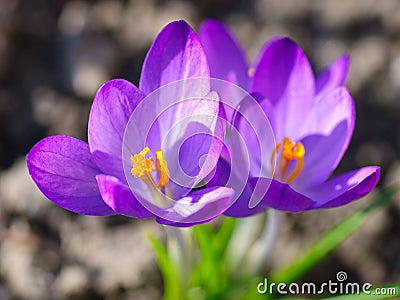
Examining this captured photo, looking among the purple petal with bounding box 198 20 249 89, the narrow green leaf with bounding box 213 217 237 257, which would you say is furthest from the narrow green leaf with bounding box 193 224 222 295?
the purple petal with bounding box 198 20 249 89

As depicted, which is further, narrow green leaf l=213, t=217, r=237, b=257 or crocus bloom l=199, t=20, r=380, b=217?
narrow green leaf l=213, t=217, r=237, b=257

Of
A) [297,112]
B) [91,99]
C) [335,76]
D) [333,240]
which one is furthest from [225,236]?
[91,99]

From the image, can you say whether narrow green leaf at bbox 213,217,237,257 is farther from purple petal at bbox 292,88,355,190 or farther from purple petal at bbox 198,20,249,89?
purple petal at bbox 198,20,249,89

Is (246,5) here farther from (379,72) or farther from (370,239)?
(370,239)

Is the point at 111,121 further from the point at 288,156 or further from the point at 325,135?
the point at 325,135

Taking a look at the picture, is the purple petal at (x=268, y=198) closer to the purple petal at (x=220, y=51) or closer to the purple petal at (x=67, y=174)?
the purple petal at (x=67, y=174)

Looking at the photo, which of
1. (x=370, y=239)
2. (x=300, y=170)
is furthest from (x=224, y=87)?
(x=370, y=239)

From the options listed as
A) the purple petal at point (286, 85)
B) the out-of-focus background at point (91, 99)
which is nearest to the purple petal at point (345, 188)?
the purple petal at point (286, 85)
